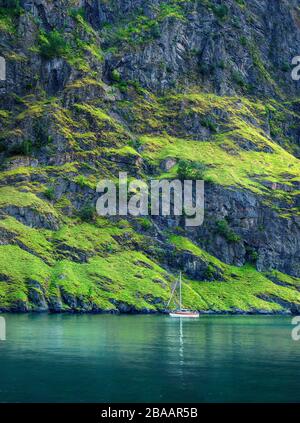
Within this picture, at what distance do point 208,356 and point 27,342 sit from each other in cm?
2651

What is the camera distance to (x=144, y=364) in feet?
244

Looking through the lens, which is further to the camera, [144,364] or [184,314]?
[184,314]

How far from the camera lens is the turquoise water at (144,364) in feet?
186

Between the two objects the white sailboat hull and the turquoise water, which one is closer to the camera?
the turquoise water

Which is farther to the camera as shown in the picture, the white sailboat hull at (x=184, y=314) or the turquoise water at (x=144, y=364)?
the white sailboat hull at (x=184, y=314)

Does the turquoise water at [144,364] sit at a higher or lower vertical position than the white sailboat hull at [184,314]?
higher

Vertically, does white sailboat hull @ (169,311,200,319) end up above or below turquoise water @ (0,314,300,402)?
below

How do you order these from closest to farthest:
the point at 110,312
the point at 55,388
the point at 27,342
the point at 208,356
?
the point at 55,388 → the point at 208,356 → the point at 27,342 → the point at 110,312

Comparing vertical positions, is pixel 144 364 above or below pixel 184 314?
above

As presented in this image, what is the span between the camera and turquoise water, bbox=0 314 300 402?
56750 mm
